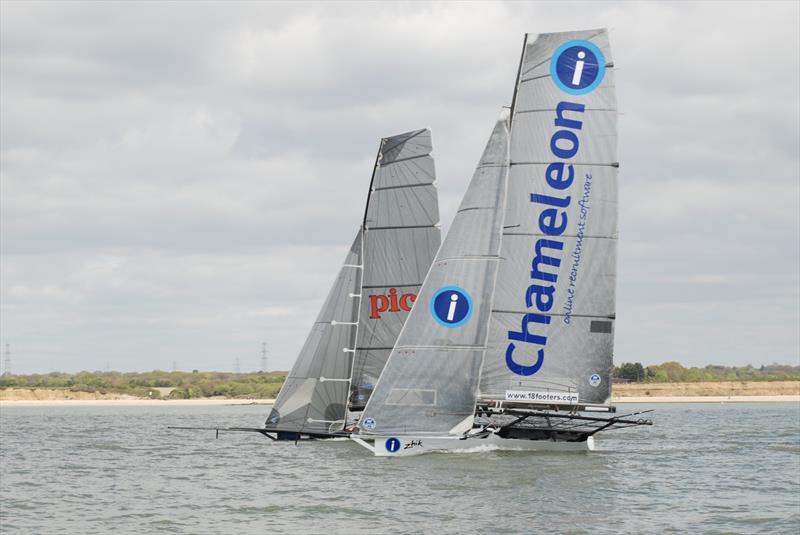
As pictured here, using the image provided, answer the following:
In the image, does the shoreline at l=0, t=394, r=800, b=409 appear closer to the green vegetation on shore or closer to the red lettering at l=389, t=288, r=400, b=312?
the green vegetation on shore

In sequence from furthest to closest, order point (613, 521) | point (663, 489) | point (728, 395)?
1. point (728, 395)
2. point (663, 489)
3. point (613, 521)

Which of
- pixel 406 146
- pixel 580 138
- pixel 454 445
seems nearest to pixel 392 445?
pixel 454 445

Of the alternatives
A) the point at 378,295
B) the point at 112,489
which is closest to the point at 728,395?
the point at 378,295

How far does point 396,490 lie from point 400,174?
656 inches

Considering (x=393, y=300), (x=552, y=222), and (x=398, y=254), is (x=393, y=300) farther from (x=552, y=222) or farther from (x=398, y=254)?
(x=552, y=222)

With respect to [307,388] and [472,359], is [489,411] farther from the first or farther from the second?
[307,388]

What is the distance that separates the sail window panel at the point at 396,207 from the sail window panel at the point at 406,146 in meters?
1.31

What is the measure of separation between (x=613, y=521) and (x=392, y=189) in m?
21.3

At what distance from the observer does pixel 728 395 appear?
15362cm

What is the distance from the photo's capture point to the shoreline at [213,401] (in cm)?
13725

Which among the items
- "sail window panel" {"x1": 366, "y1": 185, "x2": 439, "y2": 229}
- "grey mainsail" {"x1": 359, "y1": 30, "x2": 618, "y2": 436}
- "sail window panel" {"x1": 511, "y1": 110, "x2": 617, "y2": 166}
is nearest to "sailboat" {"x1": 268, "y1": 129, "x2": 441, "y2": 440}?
"sail window panel" {"x1": 366, "y1": 185, "x2": 439, "y2": 229}

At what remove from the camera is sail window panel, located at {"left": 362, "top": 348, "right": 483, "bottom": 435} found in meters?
38.2

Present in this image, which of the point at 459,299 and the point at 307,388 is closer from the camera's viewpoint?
the point at 459,299

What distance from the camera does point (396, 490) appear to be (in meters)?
34.2
